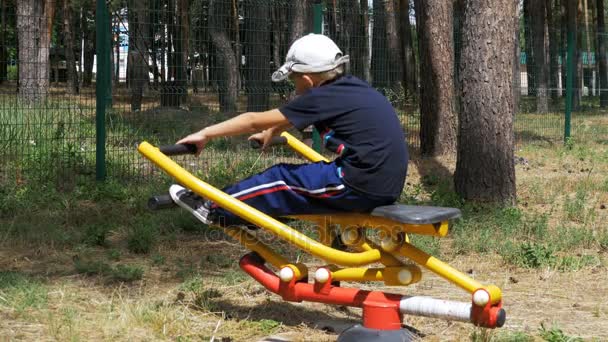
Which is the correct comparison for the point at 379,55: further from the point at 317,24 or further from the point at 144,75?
the point at 144,75

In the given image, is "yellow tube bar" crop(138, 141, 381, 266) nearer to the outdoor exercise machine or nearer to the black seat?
the outdoor exercise machine

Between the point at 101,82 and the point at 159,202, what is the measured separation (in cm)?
497

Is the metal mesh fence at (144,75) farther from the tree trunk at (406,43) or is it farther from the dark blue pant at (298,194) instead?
the tree trunk at (406,43)

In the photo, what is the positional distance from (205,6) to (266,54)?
5.29 feet

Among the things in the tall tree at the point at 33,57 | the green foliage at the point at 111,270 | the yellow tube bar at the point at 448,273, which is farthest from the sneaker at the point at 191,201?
the tall tree at the point at 33,57

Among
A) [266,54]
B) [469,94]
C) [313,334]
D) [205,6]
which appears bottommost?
[313,334]

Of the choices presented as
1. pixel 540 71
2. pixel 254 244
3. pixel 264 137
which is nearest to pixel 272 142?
pixel 264 137

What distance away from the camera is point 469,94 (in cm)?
888

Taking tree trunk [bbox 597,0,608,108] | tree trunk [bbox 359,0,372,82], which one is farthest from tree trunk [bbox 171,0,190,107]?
tree trunk [bbox 597,0,608,108]

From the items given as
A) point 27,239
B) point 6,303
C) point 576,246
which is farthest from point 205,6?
point 6,303

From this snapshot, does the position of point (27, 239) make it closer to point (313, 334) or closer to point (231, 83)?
point (313, 334)

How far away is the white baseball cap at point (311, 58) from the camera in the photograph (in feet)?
14.7

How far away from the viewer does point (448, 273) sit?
418 cm

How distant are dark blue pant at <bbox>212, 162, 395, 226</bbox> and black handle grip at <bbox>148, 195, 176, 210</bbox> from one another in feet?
0.77
